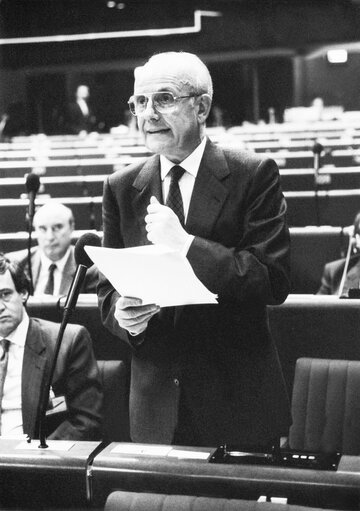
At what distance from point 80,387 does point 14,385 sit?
0.69 feet

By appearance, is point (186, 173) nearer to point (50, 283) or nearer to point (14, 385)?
point (14, 385)

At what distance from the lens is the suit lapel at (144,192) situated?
4.92 ft

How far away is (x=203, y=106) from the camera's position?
146 cm

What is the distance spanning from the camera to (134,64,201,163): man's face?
140cm

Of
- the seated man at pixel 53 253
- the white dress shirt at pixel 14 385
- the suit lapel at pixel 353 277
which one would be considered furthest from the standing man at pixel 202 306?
the seated man at pixel 53 253

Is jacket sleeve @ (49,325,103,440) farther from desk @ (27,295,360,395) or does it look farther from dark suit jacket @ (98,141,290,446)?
dark suit jacket @ (98,141,290,446)

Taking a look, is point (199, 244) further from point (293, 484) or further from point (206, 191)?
point (293, 484)

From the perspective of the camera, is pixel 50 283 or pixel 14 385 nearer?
pixel 14 385

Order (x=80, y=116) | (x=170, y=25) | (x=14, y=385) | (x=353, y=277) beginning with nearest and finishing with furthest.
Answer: (x=14, y=385)
(x=353, y=277)
(x=80, y=116)
(x=170, y=25)

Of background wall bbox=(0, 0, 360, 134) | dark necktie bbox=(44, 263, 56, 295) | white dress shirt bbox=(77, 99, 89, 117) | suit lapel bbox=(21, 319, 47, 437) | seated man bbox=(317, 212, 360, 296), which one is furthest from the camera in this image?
background wall bbox=(0, 0, 360, 134)

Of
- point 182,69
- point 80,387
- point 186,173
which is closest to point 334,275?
point 80,387

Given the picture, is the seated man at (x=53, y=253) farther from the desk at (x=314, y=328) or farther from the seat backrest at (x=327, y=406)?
the seat backrest at (x=327, y=406)

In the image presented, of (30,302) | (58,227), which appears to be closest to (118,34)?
(58,227)

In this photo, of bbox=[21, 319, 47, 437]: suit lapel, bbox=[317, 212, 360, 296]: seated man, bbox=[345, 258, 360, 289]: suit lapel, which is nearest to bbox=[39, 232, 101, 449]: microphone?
bbox=[21, 319, 47, 437]: suit lapel
